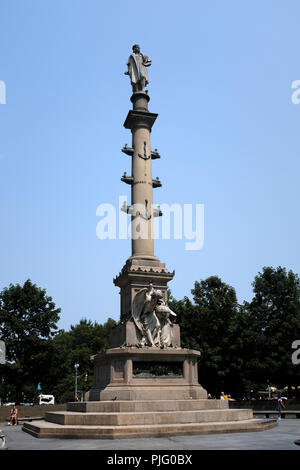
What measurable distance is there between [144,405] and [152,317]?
490 cm

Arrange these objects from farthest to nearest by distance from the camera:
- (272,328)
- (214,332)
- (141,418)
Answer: (214,332), (272,328), (141,418)

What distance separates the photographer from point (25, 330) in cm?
4594

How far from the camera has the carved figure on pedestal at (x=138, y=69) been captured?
28.8 meters

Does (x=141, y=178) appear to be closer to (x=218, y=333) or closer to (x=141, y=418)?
(x=141, y=418)

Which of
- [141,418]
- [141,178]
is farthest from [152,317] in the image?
[141,178]

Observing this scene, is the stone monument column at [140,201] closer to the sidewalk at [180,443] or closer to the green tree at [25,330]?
the sidewalk at [180,443]

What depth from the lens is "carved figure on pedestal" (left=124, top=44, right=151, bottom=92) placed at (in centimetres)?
A: 2875

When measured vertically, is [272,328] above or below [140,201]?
below

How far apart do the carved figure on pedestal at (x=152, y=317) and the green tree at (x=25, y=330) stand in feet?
82.8

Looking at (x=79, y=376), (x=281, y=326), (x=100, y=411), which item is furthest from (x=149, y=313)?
(x=79, y=376)

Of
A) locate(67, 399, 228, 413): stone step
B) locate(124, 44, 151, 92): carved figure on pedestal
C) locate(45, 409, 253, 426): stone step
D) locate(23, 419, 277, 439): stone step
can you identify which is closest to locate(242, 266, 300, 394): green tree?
locate(67, 399, 228, 413): stone step

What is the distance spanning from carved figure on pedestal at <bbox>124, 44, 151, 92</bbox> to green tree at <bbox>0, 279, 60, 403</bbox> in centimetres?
2740

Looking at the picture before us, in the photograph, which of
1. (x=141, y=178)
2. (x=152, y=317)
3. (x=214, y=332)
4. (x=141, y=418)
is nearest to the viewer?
(x=141, y=418)
